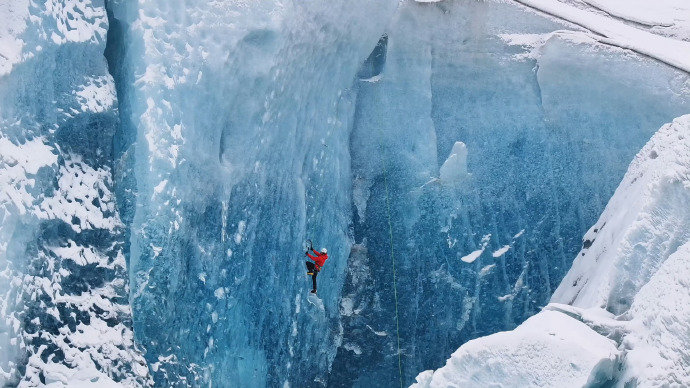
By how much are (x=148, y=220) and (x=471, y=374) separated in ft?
8.83

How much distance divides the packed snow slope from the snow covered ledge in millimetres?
69

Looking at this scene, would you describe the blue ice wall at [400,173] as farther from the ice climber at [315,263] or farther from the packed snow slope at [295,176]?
the ice climber at [315,263]

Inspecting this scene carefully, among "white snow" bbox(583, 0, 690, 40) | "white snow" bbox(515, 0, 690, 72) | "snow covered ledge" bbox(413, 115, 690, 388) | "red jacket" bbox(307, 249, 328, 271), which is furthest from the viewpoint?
"white snow" bbox(583, 0, 690, 40)

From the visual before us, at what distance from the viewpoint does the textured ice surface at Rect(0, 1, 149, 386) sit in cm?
658

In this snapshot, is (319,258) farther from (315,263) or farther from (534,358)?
(534,358)

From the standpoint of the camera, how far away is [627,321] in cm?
705

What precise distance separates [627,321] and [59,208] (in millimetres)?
4127

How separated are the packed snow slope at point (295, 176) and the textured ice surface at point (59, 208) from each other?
2 cm

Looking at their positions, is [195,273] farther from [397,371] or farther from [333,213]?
[397,371]

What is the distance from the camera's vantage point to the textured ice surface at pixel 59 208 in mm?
6582

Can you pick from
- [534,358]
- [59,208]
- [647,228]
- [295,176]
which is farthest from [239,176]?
[647,228]

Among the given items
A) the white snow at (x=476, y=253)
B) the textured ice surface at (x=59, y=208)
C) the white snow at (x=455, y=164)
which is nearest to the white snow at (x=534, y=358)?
the textured ice surface at (x=59, y=208)

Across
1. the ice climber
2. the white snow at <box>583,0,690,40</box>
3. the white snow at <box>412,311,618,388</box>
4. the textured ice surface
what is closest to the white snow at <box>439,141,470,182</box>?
the ice climber

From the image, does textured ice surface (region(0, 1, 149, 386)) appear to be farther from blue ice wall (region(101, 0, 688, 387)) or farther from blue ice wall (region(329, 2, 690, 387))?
blue ice wall (region(329, 2, 690, 387))
